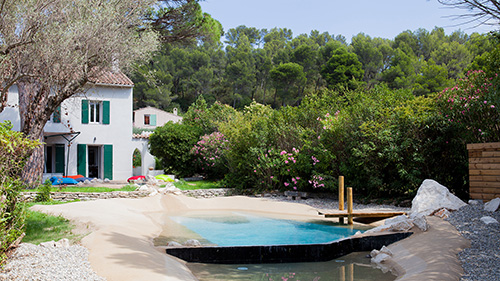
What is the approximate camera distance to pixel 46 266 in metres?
5.34

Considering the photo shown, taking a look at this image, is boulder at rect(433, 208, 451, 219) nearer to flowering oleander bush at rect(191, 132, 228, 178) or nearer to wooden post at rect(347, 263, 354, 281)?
wooden post at rect(347, 263, 354, 281)

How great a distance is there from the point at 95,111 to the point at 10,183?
16639mm

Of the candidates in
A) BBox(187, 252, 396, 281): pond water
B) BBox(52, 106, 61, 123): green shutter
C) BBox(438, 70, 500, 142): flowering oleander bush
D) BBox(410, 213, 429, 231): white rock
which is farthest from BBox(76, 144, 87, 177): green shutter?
BBox(438, 70, 500, 142): flowering oleander bush

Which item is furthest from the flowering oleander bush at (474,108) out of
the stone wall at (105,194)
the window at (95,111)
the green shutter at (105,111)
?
the window at (95,111)

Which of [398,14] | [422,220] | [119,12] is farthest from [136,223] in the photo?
[398,14]

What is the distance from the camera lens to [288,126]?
1730 cm

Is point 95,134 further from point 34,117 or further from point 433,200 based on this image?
point 433,200

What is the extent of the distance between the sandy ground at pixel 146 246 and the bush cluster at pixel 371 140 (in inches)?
104

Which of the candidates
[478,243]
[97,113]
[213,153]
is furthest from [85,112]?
[478,243]

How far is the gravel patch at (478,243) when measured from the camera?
574 cm

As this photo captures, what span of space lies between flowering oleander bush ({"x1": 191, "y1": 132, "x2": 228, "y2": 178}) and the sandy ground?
23.5ft

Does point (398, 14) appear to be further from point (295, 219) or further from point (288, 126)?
point (295, 219)

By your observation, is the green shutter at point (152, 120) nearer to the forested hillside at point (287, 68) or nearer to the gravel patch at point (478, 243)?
the forested hillside at point (287, 68)

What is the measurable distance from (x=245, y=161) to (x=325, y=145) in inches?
165
